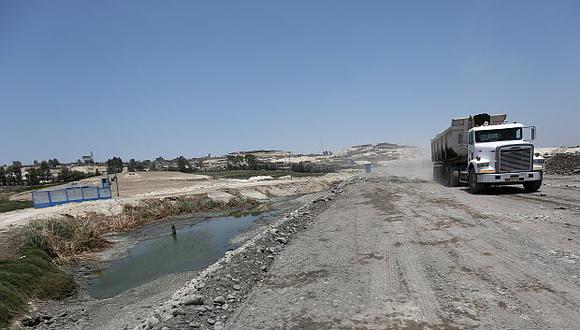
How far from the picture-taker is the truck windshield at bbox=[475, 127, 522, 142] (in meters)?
18.5

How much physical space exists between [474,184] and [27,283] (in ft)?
61.9

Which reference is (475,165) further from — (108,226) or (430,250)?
(108,226)

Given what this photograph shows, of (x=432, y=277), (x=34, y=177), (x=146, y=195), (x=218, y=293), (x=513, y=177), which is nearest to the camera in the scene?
(x=432, y=277)

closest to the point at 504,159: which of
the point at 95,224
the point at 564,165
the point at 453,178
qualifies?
the point at 453,178

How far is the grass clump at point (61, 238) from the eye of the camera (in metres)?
18.5

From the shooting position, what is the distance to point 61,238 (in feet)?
65.1

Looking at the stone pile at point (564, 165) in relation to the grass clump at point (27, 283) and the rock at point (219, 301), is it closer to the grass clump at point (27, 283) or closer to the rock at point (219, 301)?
the rock at point (219, 301)

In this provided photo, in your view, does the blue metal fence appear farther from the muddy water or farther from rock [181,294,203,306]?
rock [181,294,203,306]

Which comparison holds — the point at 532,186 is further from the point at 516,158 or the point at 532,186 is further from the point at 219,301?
the point at 219,301

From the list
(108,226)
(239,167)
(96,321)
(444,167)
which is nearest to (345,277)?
(96,321)

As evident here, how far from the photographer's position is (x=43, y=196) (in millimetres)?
34062

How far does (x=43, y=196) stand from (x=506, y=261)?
37.6 metres

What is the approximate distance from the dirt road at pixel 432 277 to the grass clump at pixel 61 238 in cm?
1365

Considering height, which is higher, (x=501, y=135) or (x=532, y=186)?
(x=501, y=135)
